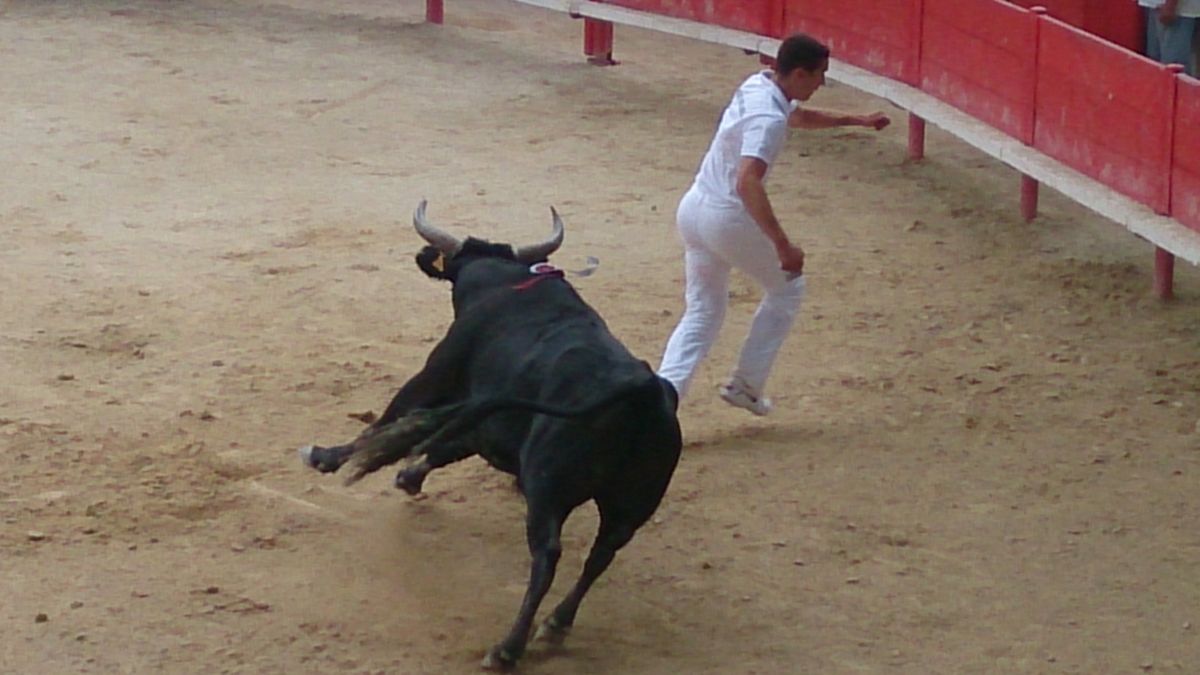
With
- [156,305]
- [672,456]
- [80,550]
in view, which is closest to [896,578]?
[672,456]

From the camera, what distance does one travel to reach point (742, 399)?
20.1ft

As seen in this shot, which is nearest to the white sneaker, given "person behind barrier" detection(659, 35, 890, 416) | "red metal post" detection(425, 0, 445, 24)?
"person behind barrier" detection(659, 35, 890, 416)

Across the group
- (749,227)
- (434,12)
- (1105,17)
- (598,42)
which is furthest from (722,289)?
(434,12)

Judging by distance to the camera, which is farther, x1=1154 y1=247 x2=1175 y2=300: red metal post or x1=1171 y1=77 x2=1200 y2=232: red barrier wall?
x1=1154 y1=247 x2=1175 y2=300: red metal post

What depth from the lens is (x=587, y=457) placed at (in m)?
4.39

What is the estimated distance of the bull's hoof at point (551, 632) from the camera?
4566mm

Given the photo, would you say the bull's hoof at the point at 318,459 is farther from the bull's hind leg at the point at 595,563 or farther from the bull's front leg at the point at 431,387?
the bull's hind leg at the point at 595,563

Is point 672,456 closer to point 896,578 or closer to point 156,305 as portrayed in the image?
point 896,578

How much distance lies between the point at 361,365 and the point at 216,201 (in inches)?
98.3

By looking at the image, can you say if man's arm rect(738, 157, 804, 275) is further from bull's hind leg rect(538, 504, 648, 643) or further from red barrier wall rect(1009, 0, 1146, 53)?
red barrier wall rect(1009, 0, 1146, 53)

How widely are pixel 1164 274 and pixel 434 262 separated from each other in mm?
3591

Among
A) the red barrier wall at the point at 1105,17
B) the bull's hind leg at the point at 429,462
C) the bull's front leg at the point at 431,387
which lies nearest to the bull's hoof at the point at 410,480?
the bull's hind leg at the point at 429,462

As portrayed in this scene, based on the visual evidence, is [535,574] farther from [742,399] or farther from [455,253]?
[742,399]

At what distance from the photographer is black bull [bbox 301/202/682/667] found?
439 cm
